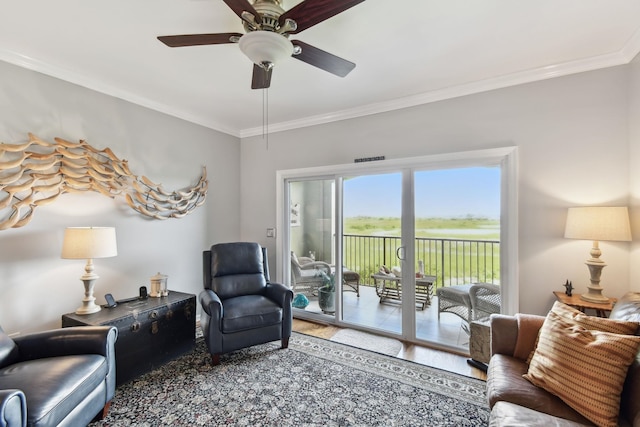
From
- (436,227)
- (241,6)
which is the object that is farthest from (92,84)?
(436,227)

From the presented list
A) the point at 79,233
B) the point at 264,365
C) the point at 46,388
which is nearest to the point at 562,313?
the point at 264,365

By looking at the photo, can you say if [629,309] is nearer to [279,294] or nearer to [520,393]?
[520,393]

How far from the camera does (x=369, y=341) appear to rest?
311 centimetres

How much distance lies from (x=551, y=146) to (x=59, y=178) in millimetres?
4326

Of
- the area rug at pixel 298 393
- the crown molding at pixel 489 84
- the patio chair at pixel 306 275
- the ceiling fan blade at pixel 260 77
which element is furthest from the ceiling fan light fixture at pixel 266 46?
the patio chair at pixel 306 275

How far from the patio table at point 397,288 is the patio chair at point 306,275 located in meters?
0.74

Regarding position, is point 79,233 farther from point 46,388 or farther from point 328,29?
point 328,29

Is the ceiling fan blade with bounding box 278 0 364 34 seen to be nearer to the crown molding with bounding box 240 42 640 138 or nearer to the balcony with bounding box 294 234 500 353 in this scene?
the crown molding with bounding box 240 42 640 138

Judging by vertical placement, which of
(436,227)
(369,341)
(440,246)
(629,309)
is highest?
(436,227)

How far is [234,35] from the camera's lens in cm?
157

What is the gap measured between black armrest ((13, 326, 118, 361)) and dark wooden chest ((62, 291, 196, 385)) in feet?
0.87

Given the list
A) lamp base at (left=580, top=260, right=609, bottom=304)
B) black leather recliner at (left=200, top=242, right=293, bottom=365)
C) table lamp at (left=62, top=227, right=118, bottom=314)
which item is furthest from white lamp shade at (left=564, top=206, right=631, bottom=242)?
table lamp at (left=62, top=227, right=118, bottom=314)

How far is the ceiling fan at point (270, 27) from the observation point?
4.57 feet

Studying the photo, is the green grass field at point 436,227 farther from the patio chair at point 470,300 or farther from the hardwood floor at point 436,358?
the hardwood floor at point 436,358
